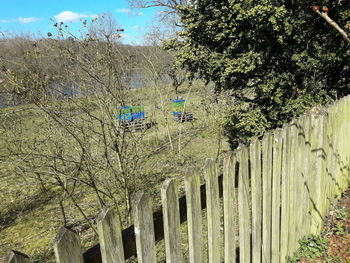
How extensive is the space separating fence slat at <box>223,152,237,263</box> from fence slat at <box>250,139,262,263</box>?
184 mm

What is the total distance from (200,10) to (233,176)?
414 cm

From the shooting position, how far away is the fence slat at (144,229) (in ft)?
3.07

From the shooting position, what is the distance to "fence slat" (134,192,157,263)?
94 cm

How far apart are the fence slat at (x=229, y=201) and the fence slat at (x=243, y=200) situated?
6 cm

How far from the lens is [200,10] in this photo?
4660mm

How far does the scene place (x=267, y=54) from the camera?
463 centimetres

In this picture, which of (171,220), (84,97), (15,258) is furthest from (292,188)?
(84,97)

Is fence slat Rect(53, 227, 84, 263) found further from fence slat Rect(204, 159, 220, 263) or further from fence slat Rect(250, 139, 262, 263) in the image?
fence slat Rect(250, 139, 262, 263)

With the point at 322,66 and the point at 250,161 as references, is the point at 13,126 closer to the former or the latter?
the point at 250,161

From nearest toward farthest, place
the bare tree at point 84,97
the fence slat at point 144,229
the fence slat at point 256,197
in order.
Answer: the fence slat at point 144,229 → the fence slat at point 256,197 → the bare tree at point 84,97

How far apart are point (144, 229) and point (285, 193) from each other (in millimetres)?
1309

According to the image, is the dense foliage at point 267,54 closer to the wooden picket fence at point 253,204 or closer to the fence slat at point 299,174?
the wooden picket fence at point 253,204

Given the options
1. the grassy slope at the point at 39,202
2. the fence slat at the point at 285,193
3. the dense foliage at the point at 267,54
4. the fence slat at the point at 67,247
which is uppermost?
the dense foliage at the point at 267,54

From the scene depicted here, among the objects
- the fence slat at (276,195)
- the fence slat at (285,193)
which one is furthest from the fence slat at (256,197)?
the fence slat at (285,193)
